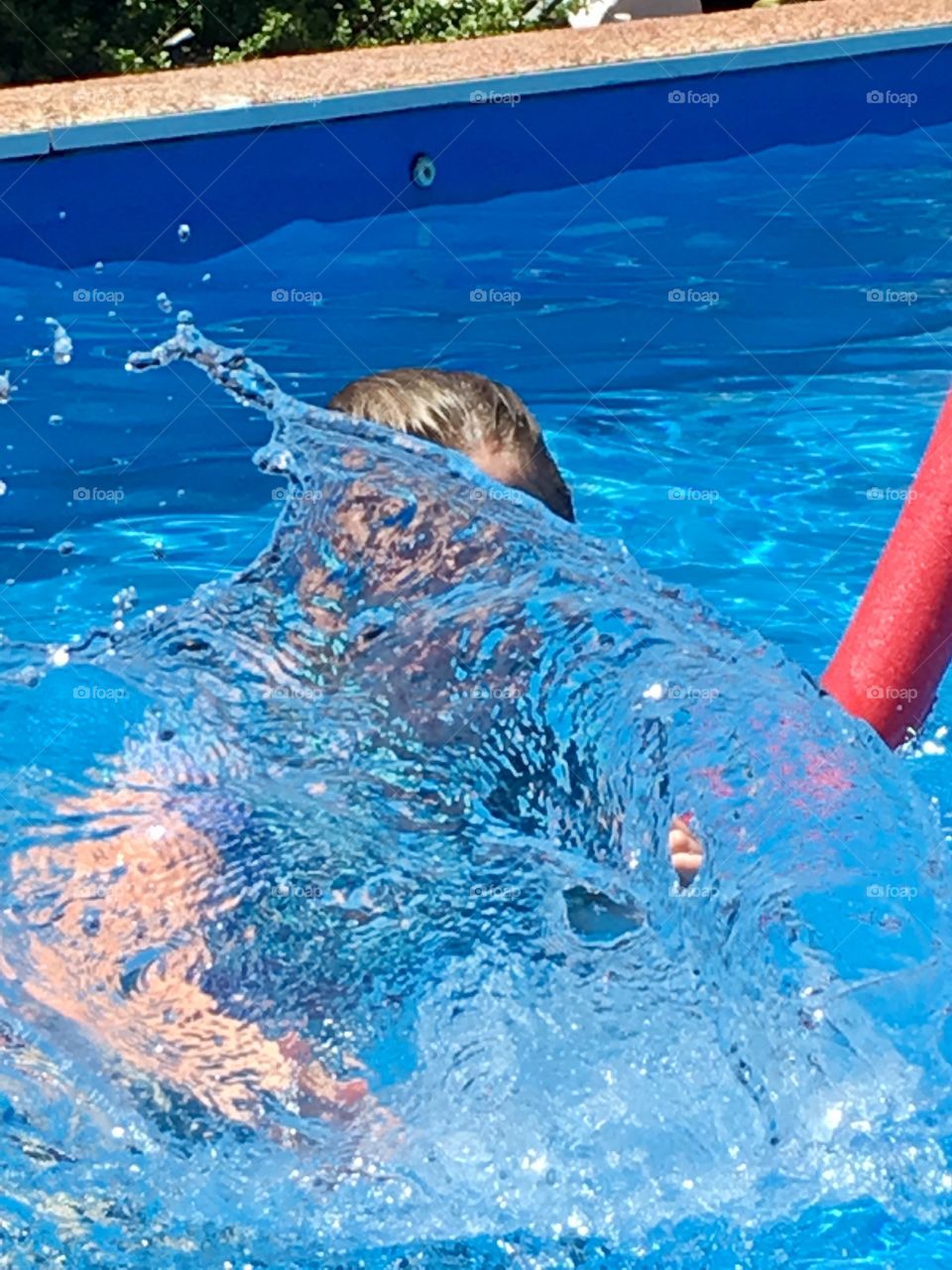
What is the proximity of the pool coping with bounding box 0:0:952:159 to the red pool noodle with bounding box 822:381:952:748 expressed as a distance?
4.04m

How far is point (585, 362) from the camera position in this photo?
18.7ft

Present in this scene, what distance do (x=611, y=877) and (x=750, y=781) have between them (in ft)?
0.82

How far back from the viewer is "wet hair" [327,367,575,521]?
2.80 metres

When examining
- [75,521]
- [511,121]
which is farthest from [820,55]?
[75,521]

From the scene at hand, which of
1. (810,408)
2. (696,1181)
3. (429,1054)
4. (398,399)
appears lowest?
(696,1181)

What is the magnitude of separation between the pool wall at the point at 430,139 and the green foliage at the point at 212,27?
2.40 metres

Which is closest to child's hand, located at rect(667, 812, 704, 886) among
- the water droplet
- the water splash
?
the water splash

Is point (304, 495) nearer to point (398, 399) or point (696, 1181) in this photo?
point (398, 399)

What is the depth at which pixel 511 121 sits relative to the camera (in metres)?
6.59

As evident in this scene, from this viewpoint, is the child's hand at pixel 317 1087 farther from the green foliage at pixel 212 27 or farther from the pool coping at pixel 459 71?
the green foliage at pixel 212 27

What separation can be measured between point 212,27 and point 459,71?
3.27m

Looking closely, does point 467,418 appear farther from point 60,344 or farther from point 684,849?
point 60,344

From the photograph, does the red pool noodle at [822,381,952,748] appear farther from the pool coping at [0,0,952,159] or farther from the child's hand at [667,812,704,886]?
the pool coping at [0,0,952,159]

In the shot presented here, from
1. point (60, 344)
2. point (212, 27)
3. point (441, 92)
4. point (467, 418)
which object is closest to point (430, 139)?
point (441, 92)
